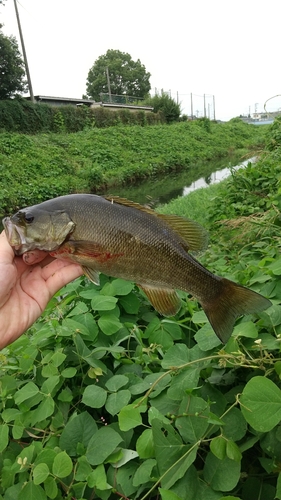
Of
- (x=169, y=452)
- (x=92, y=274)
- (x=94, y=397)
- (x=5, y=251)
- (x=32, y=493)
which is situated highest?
(x=5, y=251)

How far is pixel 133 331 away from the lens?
8.36 ft

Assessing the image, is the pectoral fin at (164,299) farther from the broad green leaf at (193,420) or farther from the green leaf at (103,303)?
the broad green leaf at (193,420)

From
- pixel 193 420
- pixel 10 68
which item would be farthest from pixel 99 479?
pixel 10 68

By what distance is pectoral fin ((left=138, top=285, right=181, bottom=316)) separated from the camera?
86.4 inches

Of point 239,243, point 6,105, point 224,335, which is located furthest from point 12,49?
point 224,335

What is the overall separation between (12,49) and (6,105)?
9.23 m

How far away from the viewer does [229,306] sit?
187 cm

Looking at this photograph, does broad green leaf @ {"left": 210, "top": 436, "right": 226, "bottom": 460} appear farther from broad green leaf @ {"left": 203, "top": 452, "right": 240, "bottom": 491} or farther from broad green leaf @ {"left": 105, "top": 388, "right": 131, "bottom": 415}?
broad green leaf @ {"left": 105, "top": 388, "right": 131, "bottom": 415}

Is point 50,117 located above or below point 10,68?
below

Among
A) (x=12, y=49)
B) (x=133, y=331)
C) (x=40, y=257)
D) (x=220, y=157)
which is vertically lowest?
(x=220, y=157)

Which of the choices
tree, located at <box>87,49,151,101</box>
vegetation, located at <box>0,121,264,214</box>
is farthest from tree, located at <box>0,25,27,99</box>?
tree, located at <box>87,49,151,101</box>

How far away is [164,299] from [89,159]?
73.5ft

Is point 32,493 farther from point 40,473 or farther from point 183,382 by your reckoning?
point 183,382

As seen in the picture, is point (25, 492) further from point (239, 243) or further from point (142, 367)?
point (239, 243)
